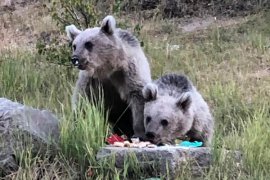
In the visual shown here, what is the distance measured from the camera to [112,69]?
7.01 metres

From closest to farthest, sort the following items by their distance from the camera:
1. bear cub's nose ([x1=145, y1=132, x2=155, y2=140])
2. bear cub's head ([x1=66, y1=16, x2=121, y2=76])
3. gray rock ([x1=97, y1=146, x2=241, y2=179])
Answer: gray rock ([x1=97, y1=146, x2=241, y2=179]) < bear cub's nose ([x1=145, y1=132, x2=155, y2=140]) < bear cub's head ([x1=66, y1=16, x2=121, y2=76])

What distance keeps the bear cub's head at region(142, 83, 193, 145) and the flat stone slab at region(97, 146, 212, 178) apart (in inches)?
21.4

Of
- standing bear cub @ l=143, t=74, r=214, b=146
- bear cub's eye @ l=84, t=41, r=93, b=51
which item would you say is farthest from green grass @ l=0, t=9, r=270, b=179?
bear cub's eye @ l=84, t=41, r=93, b=51

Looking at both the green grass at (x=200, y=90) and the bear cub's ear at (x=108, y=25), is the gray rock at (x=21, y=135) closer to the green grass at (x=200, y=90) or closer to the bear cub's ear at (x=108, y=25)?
the green grass at (x=200, y=90)

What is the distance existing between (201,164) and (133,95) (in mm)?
1306

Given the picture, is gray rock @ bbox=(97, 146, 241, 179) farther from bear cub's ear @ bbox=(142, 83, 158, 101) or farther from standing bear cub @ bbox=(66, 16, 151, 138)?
standing bear cub @ bbox=(66, 16, 151, 138)

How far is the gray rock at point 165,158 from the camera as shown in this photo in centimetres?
580

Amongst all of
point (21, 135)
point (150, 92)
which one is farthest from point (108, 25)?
point (21, 135)

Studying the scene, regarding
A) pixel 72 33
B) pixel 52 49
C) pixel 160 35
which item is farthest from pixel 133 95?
pixel 160 35

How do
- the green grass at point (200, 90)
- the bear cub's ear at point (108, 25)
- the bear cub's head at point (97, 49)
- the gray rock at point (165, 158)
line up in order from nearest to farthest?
the gray rock at point (165, 158)
the green grass at point (200, 90)
the bear cub's head at point (97, 49)
the bear cub's ear at point (108, 25)

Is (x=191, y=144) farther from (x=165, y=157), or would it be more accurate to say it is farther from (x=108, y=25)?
(x=108, y=25)

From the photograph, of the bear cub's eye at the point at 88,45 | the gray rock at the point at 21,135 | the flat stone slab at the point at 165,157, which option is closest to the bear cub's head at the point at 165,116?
the flat stone slab at the point at 165,157

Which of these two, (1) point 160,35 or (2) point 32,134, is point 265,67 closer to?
(1) point 160,35

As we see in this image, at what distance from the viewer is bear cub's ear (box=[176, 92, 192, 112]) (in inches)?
261
